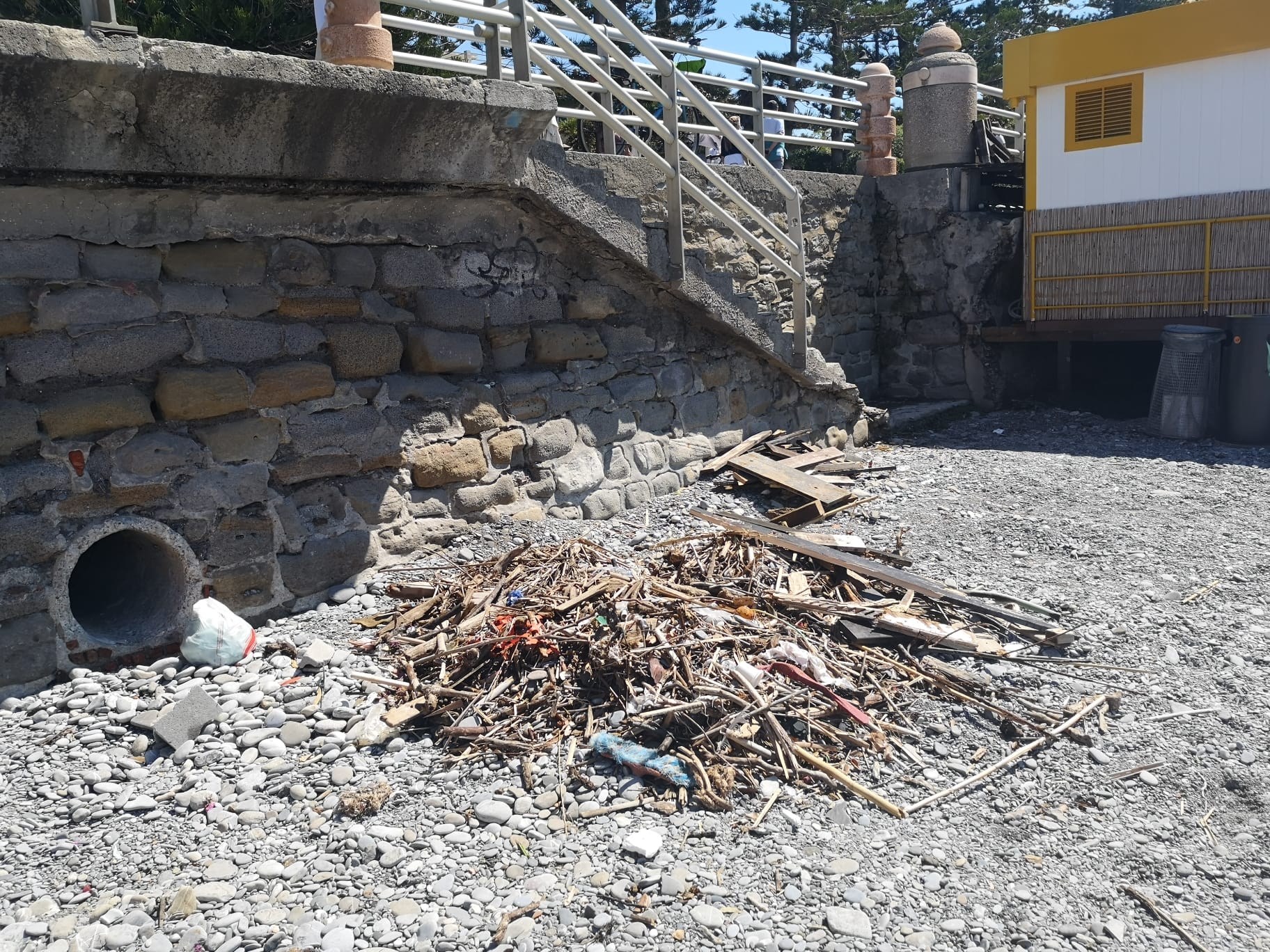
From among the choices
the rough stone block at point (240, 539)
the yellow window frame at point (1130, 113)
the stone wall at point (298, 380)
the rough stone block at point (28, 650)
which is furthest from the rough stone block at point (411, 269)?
the yellow window frame at point (1130, 113)

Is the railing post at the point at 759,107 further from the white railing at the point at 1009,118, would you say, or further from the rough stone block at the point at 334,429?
the rough stone block at the point at 334,429

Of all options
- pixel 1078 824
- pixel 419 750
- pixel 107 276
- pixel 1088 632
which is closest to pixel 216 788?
pixel 419 750

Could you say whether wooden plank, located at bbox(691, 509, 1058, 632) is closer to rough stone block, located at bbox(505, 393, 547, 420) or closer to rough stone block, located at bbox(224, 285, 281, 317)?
rough stone block, located at bbox(505, 393, 547, 420)

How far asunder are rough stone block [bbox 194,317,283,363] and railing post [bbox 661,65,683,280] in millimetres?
2469

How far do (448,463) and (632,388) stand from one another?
1.48 metres

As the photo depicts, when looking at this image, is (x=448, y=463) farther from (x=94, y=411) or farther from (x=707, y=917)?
(x=707, y=917)

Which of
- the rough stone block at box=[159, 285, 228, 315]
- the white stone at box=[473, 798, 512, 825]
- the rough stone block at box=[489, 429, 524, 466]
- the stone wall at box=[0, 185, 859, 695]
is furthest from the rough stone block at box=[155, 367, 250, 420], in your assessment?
the white stone at box=[473, 798, 512, 825]

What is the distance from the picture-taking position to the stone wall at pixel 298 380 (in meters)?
4.00

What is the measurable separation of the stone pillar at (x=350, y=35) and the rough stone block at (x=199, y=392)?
1492 mm

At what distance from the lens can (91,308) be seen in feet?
13.5

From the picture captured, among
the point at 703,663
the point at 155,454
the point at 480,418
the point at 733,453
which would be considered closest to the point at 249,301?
the point at 155,454

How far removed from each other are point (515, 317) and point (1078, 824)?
12.0 ft

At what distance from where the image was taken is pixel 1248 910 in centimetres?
299

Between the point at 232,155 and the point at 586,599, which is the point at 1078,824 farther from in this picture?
the point at 232,155
